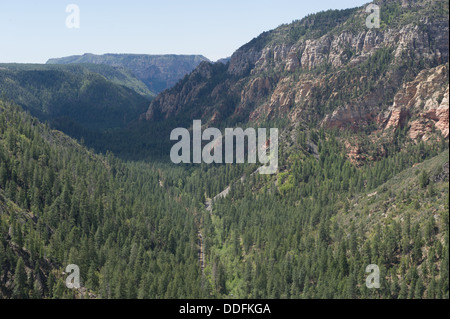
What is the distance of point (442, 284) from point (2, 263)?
415 feet

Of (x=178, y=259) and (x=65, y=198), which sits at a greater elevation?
(x=65, y=198)

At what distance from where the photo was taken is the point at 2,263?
5472 inches

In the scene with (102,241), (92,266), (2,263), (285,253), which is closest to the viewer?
(2,263)

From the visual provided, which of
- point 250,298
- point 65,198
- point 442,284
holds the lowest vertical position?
point 250,298

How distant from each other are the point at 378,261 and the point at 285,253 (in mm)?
35265

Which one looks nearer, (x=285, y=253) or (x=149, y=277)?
(x=149, y=277)

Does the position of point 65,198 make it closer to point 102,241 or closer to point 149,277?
point 102,241

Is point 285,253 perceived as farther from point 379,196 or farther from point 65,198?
point 65,198

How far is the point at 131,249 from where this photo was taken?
560ft

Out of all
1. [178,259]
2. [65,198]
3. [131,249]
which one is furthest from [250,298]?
[65,198]

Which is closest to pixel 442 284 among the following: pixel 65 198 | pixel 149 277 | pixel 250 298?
pixel 250 298
